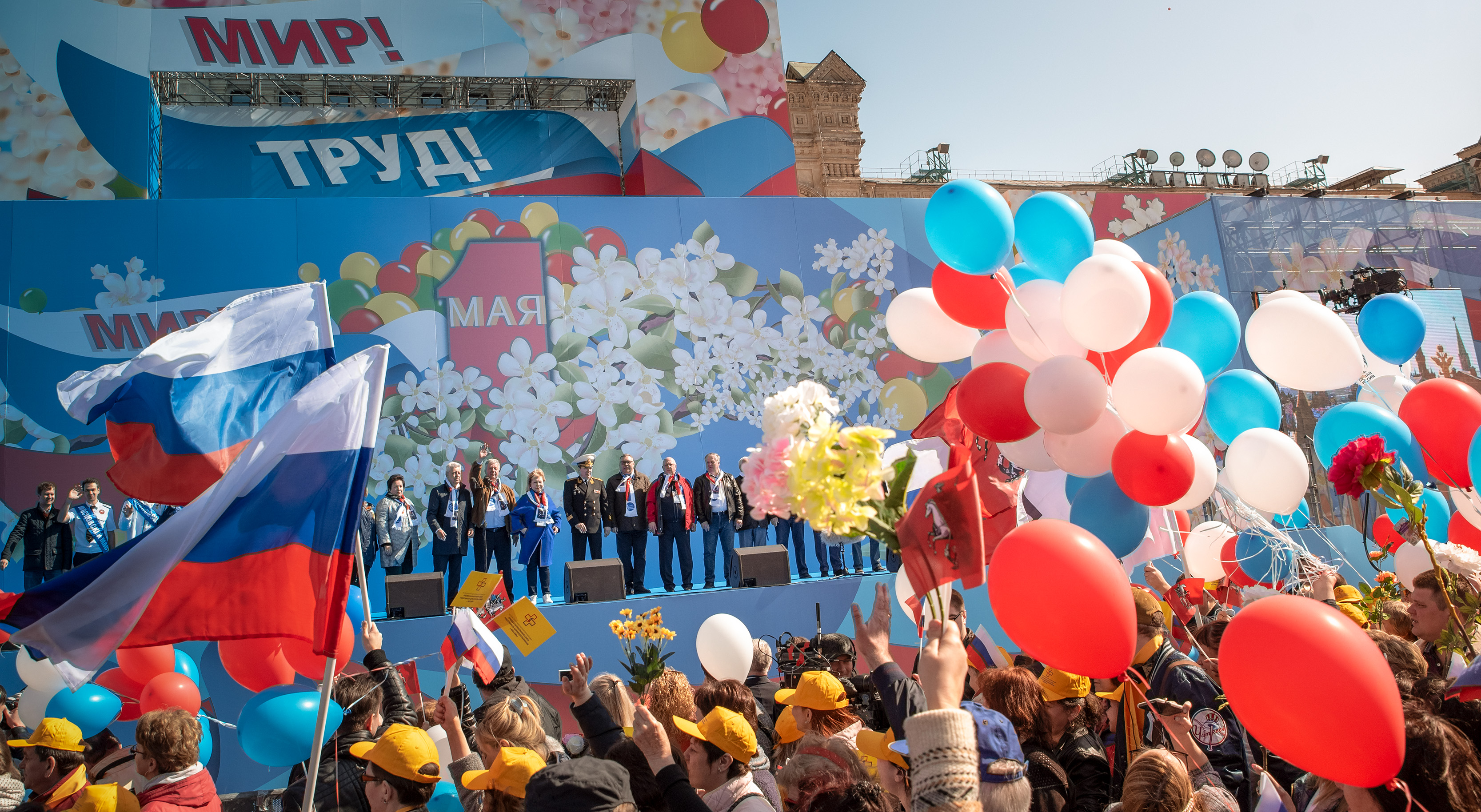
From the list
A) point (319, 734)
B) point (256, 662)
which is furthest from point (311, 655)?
point (319, 734)

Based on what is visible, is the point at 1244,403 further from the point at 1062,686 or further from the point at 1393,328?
the point at 1062,686

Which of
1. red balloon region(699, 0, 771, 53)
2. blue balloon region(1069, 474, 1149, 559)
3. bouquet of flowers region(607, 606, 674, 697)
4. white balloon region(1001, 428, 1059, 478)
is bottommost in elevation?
bouquet of flowers region(607, 606, 674, 697)

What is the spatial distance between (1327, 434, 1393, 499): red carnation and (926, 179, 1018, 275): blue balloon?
131 cm

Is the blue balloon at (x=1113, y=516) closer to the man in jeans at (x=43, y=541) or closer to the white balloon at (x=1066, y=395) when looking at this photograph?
the white balloon at (x=1066, y=395)

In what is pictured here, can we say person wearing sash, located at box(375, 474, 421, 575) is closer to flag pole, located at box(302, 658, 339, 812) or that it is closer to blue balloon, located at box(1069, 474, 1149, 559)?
flag pole, located at box(302, 658, 339, 812)

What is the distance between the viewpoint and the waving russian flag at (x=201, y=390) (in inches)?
137

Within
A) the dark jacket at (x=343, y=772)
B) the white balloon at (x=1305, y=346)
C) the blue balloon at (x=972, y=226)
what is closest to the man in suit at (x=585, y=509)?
the dark jacket at (x=343, y=772)

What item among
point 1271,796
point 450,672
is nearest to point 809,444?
point 1271,796

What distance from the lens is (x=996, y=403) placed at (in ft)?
10.4

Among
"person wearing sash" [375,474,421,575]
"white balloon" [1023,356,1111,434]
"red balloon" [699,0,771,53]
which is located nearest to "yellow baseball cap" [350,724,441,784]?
"white balloon" [1023,356,1111,434]

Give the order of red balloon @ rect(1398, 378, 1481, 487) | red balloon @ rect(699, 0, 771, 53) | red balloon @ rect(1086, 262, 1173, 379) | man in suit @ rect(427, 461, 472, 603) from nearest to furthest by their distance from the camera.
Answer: red balloon @ rect(1086, 262, 1173, 379) → red balloon @ rect(1398, 378, 1481, 487) → man in suit @ rect(427, 461, 472, 603) → red balloon @ rect(699, 0, 771, 53)

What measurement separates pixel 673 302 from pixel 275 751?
943 centimetres

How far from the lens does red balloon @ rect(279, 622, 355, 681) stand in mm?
3279

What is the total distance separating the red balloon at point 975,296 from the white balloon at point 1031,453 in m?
0.46
